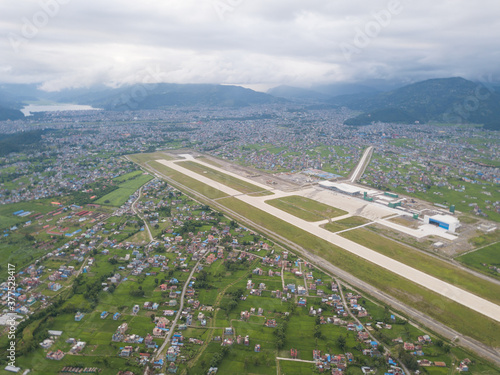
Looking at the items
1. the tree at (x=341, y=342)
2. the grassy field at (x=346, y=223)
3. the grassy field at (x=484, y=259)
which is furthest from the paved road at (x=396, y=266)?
the tree at (x=341, y=342)

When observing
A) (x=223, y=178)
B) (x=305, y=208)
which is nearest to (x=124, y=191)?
(x=223, y=178)

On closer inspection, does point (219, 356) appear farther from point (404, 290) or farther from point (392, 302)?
point (404, 290)

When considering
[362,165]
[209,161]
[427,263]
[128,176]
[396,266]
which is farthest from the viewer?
[209,161]

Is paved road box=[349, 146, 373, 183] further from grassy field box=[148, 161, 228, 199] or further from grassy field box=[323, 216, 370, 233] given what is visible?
grassy field box=[148, 161, 228, 199]

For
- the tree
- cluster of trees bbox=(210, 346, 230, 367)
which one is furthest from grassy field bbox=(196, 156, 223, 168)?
the tree

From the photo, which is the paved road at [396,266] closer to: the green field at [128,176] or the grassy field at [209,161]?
the grassy field at [209,161]
